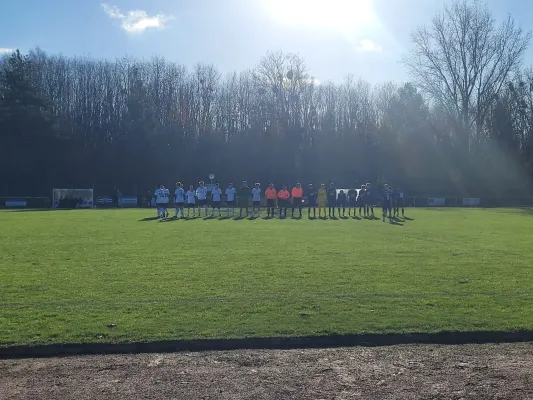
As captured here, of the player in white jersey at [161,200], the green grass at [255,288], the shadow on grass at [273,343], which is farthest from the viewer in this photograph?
the player in white jersey at [161,200]

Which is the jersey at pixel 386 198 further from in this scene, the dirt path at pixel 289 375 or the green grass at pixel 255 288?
the dirt path at pixel 289 375

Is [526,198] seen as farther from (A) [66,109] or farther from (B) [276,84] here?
(A) [66,109]


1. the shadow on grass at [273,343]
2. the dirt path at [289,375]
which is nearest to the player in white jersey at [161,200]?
the shadow on grass at [273,343]

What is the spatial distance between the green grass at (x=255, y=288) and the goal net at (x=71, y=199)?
33228 millimetres

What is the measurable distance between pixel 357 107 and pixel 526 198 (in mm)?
26207

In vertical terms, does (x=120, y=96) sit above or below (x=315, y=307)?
above

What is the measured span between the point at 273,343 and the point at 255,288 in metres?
3.01

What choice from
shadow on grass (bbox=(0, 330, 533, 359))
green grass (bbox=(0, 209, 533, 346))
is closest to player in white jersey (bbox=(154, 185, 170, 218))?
green grass (bbox=(0, 209, 533, 346))

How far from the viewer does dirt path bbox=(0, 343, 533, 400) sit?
18.5ft

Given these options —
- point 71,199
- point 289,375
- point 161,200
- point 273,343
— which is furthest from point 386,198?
point 71,199

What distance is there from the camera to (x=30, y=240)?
18922 mm

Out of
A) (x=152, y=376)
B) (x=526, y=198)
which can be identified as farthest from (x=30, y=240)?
(x=526, y=198)

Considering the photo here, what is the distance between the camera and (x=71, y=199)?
1976 inches

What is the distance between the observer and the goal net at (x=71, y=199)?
50.2 metres
